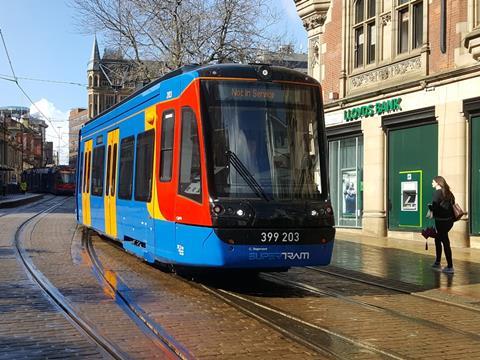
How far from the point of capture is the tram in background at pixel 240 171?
8172 mm

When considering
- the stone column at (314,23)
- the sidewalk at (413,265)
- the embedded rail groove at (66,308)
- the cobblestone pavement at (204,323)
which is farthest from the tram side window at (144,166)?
the stone column at (314,23)

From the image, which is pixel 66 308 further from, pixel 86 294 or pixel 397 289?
pixel 397 289

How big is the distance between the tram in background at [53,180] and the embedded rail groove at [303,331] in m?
55.7

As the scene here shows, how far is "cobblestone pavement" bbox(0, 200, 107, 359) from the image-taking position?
5613 mm

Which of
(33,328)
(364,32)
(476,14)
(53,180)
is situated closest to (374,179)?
(364,32)

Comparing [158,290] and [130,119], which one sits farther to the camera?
[130,119]

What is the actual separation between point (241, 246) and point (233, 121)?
1730 millimetres

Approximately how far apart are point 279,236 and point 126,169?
4.30 m

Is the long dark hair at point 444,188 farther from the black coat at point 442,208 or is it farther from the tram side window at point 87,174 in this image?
the tram side window at point 87,174

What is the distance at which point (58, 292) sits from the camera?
8.62 metres

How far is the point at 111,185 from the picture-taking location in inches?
507

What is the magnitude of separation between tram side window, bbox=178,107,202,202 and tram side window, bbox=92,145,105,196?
5779mm

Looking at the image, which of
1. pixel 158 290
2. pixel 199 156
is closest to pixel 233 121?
pixel 199 156

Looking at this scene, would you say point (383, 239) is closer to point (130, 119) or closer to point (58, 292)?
point (130, 119)
